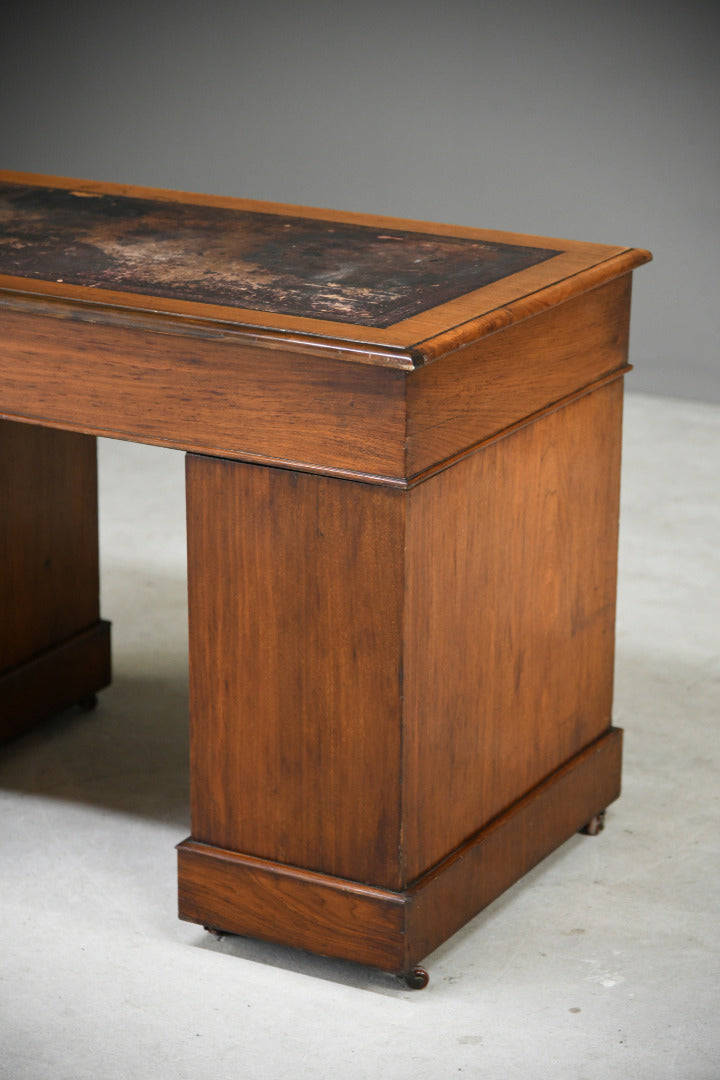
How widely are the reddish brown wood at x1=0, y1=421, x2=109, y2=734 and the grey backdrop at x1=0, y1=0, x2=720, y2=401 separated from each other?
121 inches

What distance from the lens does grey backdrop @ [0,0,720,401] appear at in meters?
6.05

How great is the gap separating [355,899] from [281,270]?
1014 millimetres

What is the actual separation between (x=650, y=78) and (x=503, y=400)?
3631mm

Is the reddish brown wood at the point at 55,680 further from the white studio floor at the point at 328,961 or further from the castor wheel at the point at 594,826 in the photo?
the castor wheel at the point at 594,826

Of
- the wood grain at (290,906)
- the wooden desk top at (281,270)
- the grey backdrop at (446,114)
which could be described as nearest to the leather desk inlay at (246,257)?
the wooden desk top at (281,270)

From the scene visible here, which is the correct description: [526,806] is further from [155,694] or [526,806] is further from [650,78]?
[650,78]

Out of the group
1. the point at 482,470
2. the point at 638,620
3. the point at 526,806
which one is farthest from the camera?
the point at 638,620

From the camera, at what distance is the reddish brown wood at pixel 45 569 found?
3.51 metres

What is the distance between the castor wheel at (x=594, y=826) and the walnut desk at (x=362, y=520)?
5.6 inches

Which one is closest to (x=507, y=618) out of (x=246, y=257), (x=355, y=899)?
(x=355, y=899)

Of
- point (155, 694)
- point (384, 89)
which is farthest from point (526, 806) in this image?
point (384, 89)

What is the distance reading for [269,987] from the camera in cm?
275

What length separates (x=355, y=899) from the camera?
2703 millimetres

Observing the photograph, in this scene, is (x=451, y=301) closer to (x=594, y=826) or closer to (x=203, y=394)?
(x=203, y=394)
